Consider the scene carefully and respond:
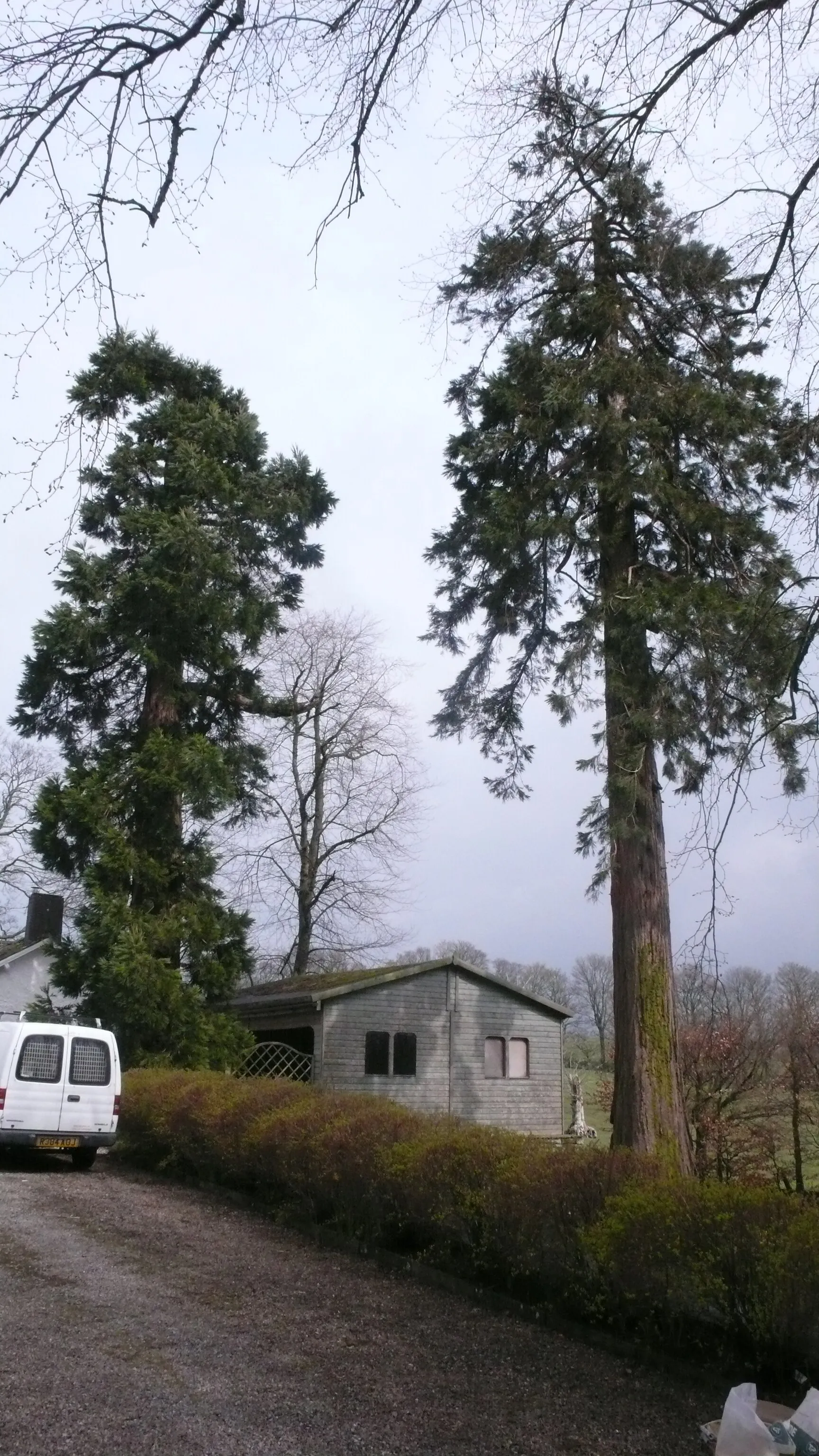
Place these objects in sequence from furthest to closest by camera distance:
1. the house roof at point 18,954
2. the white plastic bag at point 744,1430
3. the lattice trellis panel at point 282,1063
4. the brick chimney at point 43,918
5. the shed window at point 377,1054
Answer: the house roof at point 18,954
the brick chimney at point 43,918
the shed window at point 377,1054
the lattice trellis panel at point 282,1063
the white plastic bag at point 744,1430

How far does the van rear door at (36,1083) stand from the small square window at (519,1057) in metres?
14.0

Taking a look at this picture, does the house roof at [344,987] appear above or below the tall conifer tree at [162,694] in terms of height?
below

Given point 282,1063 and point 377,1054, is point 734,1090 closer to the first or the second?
point 377,1054

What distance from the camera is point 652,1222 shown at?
648 cm

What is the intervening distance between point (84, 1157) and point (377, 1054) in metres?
9.84

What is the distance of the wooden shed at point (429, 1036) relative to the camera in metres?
24.0

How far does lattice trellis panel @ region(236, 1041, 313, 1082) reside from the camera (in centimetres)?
2373

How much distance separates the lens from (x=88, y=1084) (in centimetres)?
1544

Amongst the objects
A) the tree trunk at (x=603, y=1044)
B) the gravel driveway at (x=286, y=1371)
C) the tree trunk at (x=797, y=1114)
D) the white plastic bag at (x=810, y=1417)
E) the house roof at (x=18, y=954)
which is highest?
the house roof at (x=18, y=954)

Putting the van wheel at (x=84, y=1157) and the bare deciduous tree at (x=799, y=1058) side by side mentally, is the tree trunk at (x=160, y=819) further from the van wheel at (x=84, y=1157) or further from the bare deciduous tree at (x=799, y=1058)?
the bare deciduous tree at (x=799, y=1058)

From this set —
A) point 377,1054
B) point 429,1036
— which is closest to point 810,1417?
point 377,1054

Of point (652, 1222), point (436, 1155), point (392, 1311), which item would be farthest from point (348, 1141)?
point (652, 1222)

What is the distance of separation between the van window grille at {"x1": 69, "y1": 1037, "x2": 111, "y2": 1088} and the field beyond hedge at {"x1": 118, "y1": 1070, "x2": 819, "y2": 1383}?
3.73 m

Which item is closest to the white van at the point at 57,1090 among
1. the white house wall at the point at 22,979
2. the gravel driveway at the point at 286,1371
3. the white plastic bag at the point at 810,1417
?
the gravel driveway at the point at 286,1371
